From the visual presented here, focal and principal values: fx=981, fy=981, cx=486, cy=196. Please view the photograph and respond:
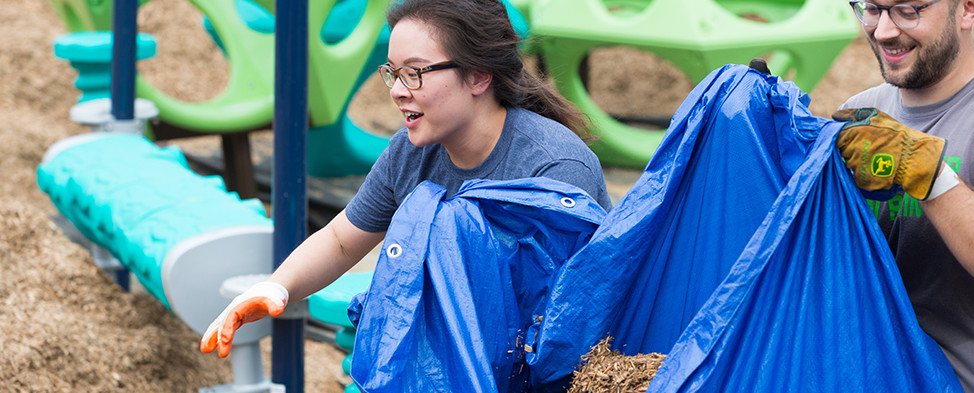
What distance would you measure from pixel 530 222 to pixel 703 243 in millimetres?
261

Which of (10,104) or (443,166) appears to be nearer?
(443,166)

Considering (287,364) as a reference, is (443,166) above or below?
above

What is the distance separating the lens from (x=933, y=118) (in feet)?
5.03

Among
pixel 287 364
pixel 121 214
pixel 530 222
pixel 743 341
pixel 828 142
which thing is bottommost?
pixel 287 364

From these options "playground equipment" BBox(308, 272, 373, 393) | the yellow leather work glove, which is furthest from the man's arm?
"playground equipment" BBox(308, 272, 373, 393)

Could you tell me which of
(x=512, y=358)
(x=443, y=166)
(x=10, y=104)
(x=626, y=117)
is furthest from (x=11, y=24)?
(x=512, y=358)

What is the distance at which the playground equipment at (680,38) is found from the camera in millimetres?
4660

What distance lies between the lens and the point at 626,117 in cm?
688

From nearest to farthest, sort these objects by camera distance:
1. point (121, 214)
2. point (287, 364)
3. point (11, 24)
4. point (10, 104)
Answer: point (287, 364)
point (121, 214)
point (10, 104)
point (11, 24)

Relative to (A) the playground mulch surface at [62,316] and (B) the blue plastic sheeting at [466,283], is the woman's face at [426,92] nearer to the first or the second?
(B) the blue plastic sheeting at [466,283]

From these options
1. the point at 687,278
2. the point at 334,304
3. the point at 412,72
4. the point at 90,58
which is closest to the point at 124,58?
the point at 90,58

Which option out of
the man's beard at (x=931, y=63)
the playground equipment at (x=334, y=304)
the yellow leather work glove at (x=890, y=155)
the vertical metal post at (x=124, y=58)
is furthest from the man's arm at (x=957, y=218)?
the vertical metal post at (x=124, y=58)

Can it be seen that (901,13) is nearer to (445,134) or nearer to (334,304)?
(445,134)

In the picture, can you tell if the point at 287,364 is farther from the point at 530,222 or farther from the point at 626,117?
the point at 626,117
